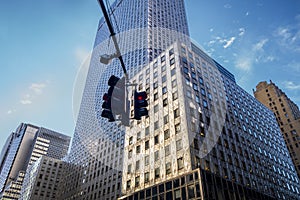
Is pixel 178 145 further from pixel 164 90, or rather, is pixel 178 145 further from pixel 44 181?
pixel 44 181

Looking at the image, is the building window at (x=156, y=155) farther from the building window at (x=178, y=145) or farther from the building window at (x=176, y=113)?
the building window at (x=176, y=113)

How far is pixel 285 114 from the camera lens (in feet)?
334

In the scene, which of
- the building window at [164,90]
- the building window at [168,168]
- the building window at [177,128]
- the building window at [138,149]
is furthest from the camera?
the building window at [164,90]

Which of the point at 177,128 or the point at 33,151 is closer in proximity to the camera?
the point at 177,128

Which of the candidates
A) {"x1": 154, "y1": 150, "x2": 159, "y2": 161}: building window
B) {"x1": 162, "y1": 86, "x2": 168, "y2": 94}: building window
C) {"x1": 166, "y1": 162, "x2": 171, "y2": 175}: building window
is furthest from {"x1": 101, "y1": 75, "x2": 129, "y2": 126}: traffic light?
{"x1": 162, "y1": 86, "x2": 168, "y2": 94}: building window

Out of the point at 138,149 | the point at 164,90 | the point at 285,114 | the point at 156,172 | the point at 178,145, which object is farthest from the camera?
the point at 285,114

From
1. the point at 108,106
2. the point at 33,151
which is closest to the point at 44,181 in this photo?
the point at 33,151

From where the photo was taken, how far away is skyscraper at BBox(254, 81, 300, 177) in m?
91.6

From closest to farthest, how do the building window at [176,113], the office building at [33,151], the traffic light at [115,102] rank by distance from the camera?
the traffic light at [115,102] < the building window at [176,113] < the office building at [33,151]

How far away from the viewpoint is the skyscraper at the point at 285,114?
91625 millimetres

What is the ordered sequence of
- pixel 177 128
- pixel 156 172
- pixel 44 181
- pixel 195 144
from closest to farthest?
pixel 195 144 → pixel 156 172 → pixel 177 128 → pixel 44 181

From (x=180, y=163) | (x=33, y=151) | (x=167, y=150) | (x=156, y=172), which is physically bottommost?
(x=156, y=172)

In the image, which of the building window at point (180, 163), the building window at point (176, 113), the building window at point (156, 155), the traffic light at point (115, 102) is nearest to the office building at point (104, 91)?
the building window at point (156, 155)

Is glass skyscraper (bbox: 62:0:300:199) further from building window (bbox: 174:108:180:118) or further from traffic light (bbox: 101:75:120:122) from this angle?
traffic light (bbox: 101:75:120:122)
